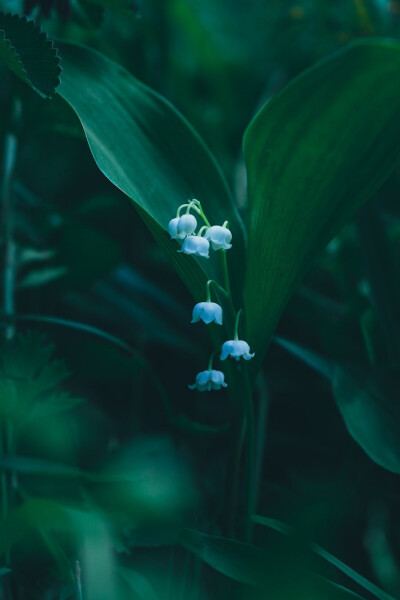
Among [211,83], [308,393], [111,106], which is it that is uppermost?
[211,83]

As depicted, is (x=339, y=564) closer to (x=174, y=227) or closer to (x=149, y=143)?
(x=174, y=227)

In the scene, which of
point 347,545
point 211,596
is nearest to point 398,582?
point 347,545

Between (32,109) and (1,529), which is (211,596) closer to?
(1,529)

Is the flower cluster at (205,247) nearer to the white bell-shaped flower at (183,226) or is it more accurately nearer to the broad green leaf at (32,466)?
the white bell-shaped flower at (183,226)

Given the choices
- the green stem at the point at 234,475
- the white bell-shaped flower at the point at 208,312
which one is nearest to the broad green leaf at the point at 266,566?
the green stem at the point at 234,475

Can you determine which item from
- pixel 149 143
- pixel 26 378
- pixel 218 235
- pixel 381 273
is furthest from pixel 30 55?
Result: pixel 381 273

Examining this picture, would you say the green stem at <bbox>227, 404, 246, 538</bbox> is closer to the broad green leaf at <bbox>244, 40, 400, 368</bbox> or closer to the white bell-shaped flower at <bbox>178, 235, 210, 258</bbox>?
the broad green leaf at <bbox>244, 40, 400, 368</bbox>
